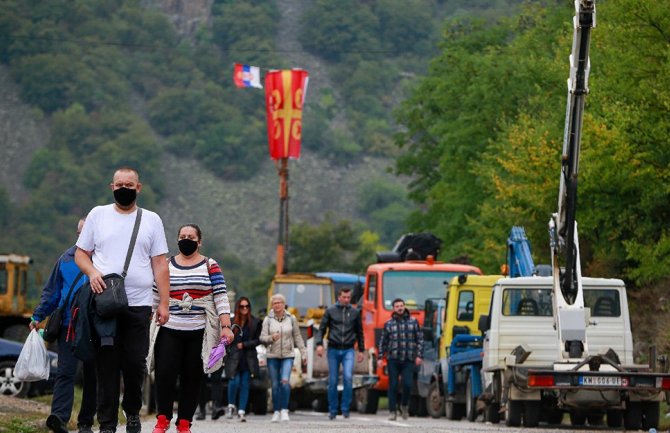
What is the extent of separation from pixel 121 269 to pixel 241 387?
44.4 ft

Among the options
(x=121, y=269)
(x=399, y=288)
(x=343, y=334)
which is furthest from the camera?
(x=399, y=288)

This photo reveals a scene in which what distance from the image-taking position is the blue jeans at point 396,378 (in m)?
27.3

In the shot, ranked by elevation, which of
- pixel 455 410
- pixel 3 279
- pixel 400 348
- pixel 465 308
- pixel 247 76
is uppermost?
pixel 247 76

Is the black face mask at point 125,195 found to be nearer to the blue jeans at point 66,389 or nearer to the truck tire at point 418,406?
the blue jeans at point 66,389

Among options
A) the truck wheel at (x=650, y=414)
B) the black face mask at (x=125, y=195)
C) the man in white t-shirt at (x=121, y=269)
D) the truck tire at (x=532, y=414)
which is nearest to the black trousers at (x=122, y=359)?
the man in white t-shirt at (x=121, y=269)

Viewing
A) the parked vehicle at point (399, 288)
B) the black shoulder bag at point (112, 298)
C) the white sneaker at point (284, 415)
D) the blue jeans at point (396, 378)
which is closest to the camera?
the black shoulder bag at point (112, 298)

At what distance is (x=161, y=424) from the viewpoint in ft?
49.0

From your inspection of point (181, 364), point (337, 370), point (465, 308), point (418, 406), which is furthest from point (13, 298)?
point (181, 364)

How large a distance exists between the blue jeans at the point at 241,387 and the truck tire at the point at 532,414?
14.8 feet

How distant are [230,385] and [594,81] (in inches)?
515

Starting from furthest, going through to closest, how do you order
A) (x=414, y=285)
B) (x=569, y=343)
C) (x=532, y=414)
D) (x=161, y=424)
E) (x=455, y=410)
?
1. (x=414, y=285)
2. (x=455, y=410)
3. (x=569, y=343)
4. (x=532, y=414)
5. (x=161, y=424)

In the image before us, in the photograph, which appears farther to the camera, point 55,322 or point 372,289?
point 372,289

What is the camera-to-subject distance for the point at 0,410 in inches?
853

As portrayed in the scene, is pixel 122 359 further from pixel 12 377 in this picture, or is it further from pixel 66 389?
pixel 12 377
